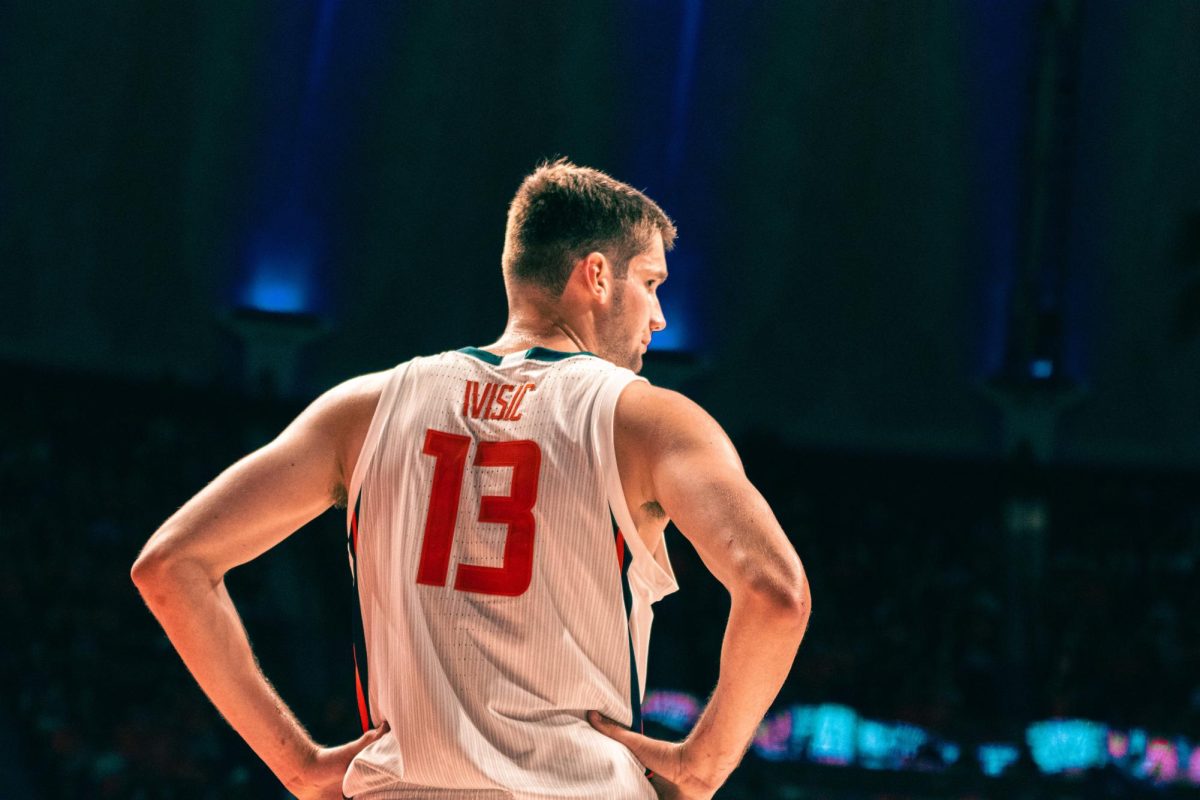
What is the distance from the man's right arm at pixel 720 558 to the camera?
1454mm

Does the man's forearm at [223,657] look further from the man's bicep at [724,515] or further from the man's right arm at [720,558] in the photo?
the man's bicep at [724,515]

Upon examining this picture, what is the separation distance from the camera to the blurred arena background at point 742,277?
10062 mm

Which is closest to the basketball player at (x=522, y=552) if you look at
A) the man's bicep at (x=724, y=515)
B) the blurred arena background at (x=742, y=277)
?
the man's bicep at (x=724, y=515)

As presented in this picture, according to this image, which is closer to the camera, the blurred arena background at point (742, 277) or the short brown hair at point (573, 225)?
the short brown hair at point (573, 225)

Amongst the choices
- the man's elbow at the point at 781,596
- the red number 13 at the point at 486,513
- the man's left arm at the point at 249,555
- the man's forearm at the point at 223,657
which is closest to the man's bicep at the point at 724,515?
the man's elbow at the point at 781,596

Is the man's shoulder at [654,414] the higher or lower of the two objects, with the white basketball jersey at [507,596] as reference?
higher

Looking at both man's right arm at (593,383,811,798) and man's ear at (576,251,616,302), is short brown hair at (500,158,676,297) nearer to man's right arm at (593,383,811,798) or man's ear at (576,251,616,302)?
man's ear at (576,251,616,302)

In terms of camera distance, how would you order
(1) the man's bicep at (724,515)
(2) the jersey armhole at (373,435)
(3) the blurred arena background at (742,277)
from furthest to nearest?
(3) the blurred arena background at (742,277), (2) the jersey armhole at (373,435), (1) the man's bicep at (724,515)

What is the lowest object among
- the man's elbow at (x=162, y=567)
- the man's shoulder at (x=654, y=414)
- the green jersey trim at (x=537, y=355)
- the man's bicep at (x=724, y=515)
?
the man's elbow at (x=162, y=567)

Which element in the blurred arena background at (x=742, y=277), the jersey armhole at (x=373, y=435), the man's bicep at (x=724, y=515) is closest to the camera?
the man's bicep at (x=724, y=515)

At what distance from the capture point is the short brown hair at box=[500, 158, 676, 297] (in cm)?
177

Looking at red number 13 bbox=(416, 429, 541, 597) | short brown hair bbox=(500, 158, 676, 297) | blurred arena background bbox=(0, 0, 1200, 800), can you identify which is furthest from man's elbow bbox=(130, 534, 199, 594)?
blurred arena background bbox=(0, 0, 1200, 800)

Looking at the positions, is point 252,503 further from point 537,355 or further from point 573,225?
point 573,225

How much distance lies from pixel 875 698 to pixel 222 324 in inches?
249
